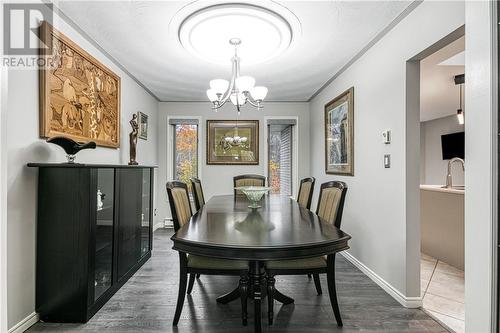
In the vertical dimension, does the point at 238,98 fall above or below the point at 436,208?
above

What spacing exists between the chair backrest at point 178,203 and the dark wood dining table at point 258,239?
0.47ft

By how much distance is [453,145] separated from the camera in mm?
6547

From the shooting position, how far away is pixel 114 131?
3189 millimetres

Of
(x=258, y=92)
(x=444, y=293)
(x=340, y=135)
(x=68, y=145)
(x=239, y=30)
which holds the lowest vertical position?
(x=444, y=293)

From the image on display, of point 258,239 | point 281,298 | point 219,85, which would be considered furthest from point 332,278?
point 219,85

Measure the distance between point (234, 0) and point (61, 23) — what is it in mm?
1491

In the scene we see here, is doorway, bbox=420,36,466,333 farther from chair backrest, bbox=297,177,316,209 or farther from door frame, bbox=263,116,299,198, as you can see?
door frame, bbox=263,116,299,198

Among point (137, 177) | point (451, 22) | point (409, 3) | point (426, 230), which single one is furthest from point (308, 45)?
point (426, 230)

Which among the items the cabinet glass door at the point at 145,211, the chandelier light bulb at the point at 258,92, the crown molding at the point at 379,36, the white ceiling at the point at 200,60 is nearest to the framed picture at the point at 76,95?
the white ceiling at the point at 200,60

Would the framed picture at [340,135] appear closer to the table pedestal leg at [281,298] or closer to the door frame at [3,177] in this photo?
the table pedestal leg at [281,298]

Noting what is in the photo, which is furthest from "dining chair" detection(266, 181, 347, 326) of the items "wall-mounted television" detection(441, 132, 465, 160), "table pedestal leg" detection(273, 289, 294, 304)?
"wall-mounted television" detection(441, 132, 465, 160)

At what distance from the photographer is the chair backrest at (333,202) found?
6.90ft

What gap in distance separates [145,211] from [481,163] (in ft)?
10.6

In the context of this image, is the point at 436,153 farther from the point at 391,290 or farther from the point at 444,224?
the point at 391,290
